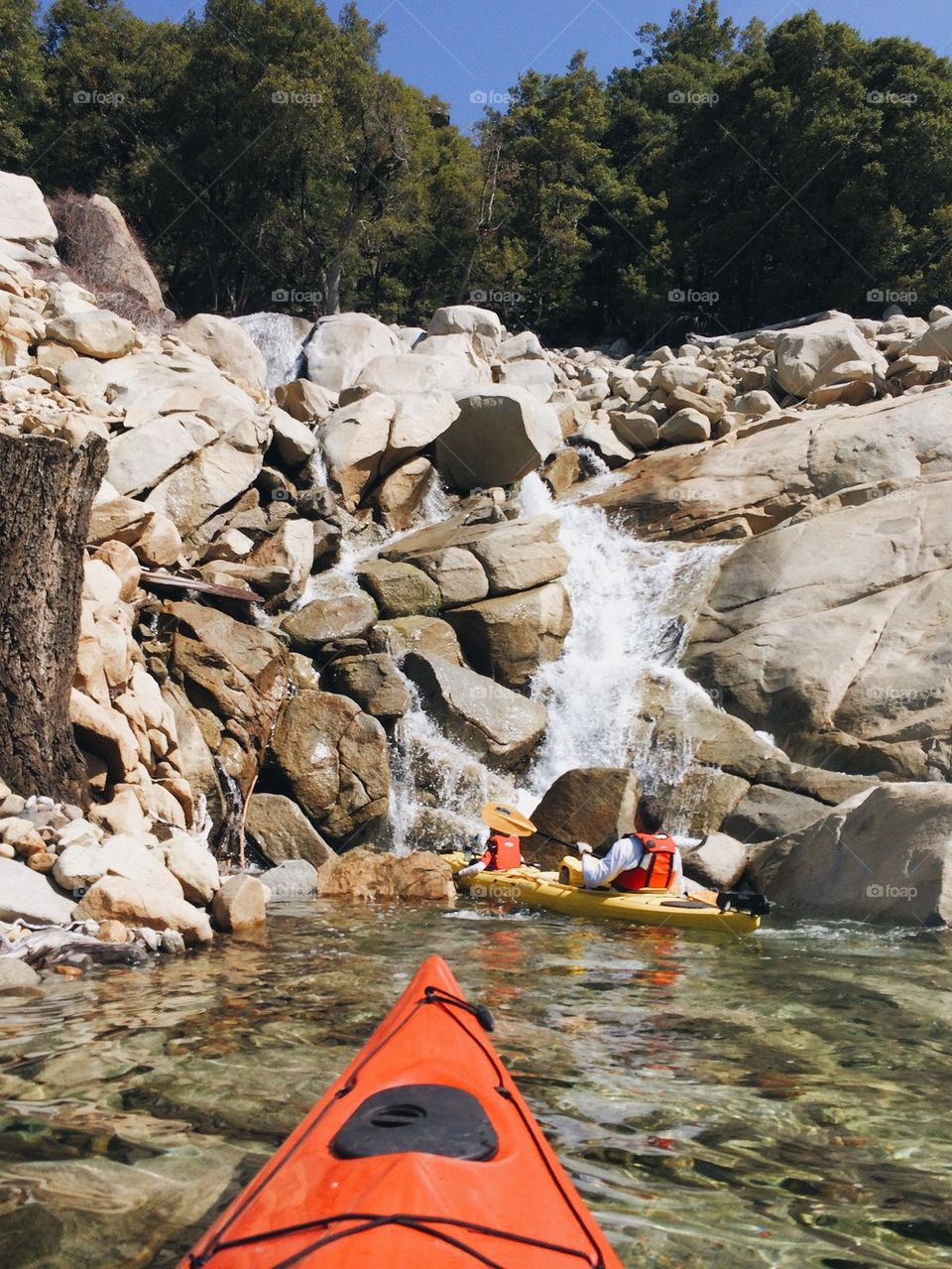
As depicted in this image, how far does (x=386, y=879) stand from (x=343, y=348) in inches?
615

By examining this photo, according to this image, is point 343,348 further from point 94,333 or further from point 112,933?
point 112,933

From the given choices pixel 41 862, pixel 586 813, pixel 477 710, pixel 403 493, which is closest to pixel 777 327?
pixel 403 493

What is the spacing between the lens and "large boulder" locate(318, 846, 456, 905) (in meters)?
9.19

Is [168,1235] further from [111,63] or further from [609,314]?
[609,314]

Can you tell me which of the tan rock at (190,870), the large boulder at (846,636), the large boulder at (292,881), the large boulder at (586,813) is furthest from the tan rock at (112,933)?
the large boulder at (846,636)

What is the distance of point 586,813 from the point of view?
1042cm

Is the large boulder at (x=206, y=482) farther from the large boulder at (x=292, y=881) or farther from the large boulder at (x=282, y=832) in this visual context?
the large boulder at (x=292, y=881)

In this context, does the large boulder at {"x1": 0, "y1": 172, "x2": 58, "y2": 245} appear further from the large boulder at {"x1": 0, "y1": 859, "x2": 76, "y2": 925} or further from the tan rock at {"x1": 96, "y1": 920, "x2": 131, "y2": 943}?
the tan rock at {"x1": 96, "y1": 920, "x2": 131, "y2": 943}

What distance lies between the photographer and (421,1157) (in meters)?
2.15

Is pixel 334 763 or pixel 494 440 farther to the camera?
pixel 494 440

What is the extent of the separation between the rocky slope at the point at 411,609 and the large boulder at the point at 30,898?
0.9 inches

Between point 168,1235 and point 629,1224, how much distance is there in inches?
47.1

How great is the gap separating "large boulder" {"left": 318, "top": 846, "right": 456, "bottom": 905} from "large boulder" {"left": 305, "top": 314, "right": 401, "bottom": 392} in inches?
564

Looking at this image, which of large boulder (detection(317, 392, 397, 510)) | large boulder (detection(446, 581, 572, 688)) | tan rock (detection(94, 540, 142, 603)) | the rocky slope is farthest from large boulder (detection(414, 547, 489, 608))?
tan rock (detection(94, 540, 142, 603))
